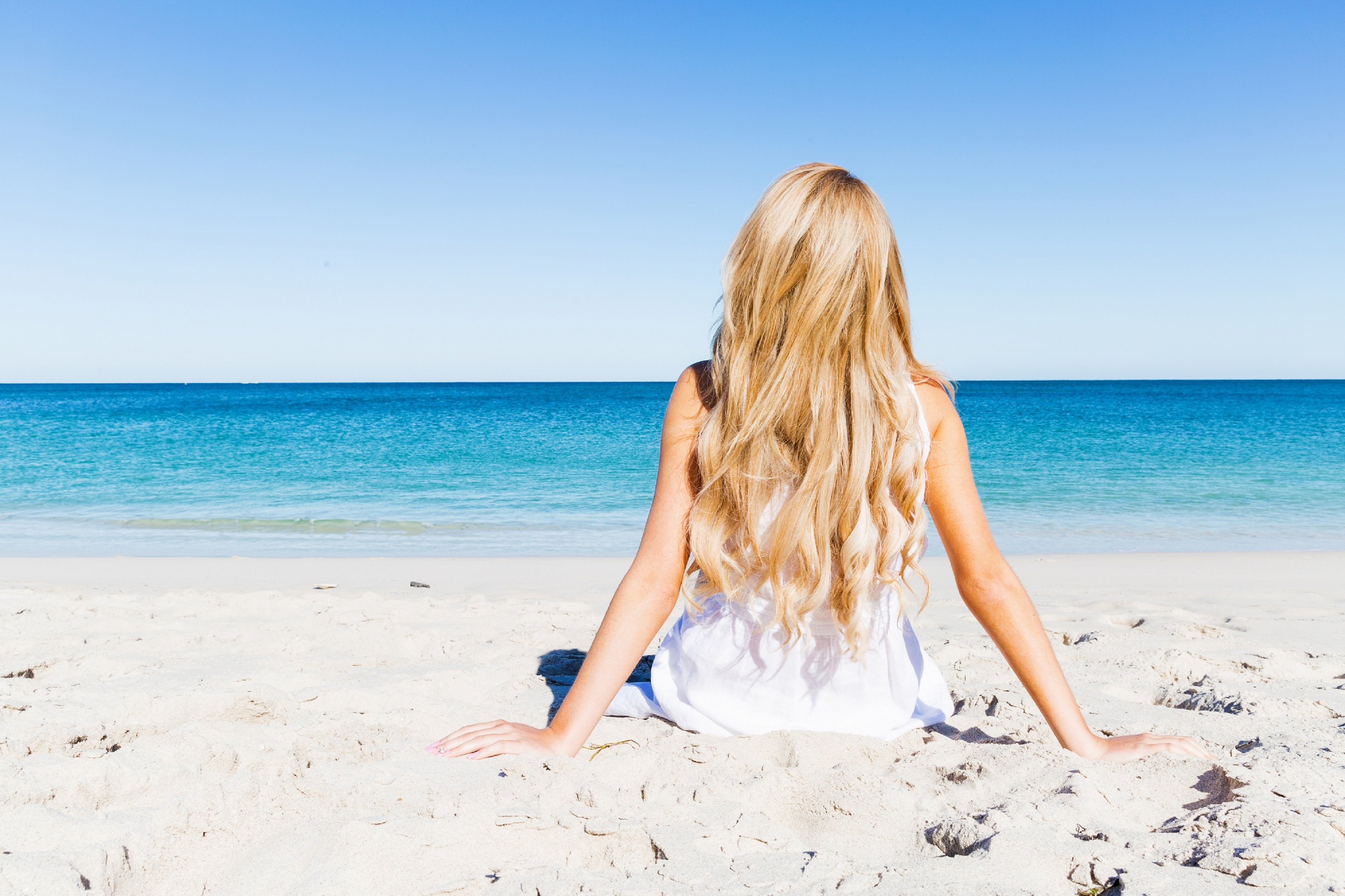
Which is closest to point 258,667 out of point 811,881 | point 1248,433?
point 811,881

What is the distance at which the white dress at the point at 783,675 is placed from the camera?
7.29 ft

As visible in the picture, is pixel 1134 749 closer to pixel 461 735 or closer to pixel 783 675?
pixel 783 675

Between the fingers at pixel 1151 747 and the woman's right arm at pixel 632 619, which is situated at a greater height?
the woman's right arm at pixel 632 619

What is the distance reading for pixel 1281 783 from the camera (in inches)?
71.2

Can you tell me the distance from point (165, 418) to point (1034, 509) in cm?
3615

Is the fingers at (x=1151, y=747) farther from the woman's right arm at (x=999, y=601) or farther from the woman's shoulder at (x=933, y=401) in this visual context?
the woman's shoulder at (x=933, y=401)

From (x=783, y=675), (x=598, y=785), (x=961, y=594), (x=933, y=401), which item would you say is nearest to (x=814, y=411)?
(x=933, y=401)

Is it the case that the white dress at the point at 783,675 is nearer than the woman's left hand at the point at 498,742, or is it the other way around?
the woman's left hand at the point at 498,742

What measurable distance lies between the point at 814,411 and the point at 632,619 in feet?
2.35

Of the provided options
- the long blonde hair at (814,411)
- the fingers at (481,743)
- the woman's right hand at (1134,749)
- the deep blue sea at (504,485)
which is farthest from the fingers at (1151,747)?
the deep blue sea at (504,485)

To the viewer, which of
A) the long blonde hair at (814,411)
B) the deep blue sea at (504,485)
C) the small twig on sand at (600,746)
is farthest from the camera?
the deep blue sea at (504,485)

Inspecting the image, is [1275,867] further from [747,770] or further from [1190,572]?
[1190,572]

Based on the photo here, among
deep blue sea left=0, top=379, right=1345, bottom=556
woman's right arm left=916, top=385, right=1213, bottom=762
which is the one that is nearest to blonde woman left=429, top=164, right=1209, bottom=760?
woman's right arm left=916, top=385, right=1213, bottom=762

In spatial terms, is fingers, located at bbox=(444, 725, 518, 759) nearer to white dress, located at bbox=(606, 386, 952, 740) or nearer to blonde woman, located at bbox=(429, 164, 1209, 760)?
blonde woman, located at bbox=(429, 164, 1209, 760)
